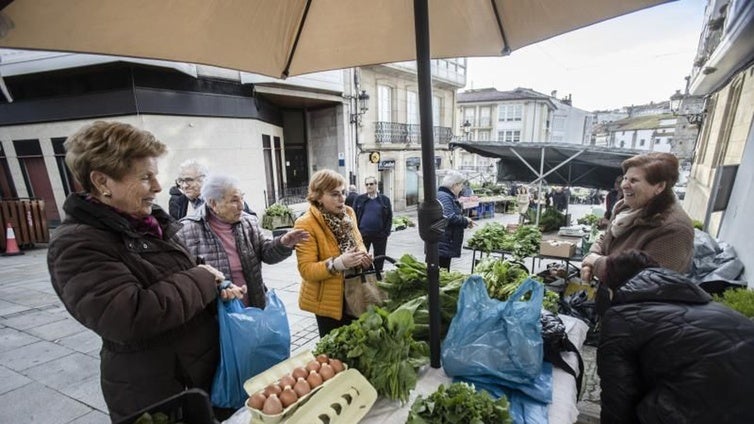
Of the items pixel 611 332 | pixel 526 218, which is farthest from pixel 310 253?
pixel 526 218

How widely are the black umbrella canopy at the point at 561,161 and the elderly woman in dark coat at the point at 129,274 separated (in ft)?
22.4

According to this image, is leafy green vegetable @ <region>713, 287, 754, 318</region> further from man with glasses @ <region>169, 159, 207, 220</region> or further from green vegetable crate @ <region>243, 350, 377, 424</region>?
man with glasses @ <region>169, 159, 207, 220</region>

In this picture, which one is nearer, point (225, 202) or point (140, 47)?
point (140, 47)

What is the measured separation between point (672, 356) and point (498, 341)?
786 millimetres

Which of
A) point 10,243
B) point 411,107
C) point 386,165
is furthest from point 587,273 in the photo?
point 411,107

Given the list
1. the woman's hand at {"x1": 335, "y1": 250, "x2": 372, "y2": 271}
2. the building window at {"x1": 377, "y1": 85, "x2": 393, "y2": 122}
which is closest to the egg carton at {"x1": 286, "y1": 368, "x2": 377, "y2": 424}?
the woman's hand at {"x1": 335, "y1": 250, "x2": 372, "y2": 271}

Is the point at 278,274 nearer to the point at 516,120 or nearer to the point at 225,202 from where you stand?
the point at 225,202

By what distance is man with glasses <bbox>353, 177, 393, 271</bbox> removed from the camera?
575cm

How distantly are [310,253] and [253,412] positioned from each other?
53.8 inches

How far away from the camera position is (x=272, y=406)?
1.23m

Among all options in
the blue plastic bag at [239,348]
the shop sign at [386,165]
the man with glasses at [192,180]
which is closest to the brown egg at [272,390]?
the blue plastic bag at [239,348]

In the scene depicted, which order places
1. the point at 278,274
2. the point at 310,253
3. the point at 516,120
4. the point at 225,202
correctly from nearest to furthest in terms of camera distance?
the point at 225,202 < the point at 310,253 < the point at 278,274 < the point at 516,120

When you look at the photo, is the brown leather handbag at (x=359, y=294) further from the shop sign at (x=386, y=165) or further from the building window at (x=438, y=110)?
the building window at (x=438, y=110)

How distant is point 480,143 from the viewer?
24.8ft
